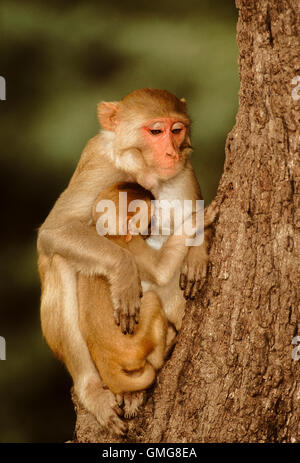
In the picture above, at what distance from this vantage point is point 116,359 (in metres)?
2.52

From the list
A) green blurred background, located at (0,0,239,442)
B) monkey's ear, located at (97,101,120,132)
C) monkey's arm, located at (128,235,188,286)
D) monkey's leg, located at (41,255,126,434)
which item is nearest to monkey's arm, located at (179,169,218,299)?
monkey's arm, located at (128,235,188,286)

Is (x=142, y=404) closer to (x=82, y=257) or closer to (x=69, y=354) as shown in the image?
(x=69, y=354)

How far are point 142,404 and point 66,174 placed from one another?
2.50 metres

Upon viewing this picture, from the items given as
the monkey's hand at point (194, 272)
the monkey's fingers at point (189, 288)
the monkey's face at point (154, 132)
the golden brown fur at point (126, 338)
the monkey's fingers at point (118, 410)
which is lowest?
the monkey's fingers at point (118, 410)

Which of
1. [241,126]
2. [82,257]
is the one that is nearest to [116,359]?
[82,257]

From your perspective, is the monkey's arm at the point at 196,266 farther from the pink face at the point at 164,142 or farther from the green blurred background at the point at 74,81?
the green blurred background at the point at 74,81

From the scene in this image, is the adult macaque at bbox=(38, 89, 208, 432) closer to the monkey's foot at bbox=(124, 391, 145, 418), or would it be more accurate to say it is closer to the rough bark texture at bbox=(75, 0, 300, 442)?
the monkey's foot at bbox=(124, 391, 145, 418)

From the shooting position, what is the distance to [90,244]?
2.60m

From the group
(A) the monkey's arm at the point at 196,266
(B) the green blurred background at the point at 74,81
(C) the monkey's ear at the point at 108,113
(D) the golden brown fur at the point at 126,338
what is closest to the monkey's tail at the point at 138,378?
(D) the golden brown fur at the point at 126,338

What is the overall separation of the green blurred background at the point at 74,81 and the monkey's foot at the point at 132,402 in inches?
89.8

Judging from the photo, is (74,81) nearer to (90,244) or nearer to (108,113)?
(108,113)

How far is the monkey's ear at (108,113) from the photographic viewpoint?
2844 mm

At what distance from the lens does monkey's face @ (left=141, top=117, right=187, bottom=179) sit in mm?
2688

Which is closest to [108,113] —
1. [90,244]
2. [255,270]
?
[90,244]
